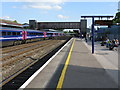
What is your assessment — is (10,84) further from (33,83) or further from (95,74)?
(95,74)

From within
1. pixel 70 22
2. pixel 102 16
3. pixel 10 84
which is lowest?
pixel 10 84

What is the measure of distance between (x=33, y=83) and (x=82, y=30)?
7372 centimetres

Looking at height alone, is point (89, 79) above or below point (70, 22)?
below

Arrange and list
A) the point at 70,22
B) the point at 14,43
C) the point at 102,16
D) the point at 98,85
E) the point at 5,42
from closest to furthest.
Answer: the point at 98,85
the point at 102,16
the point at 5,42
the point at 14,43
the point at 70,22

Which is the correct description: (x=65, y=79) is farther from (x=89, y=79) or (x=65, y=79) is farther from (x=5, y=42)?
(x=5, y=42)

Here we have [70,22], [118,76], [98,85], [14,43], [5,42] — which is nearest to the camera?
[98,85]

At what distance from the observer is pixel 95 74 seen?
780cm

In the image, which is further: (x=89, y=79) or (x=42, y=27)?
(x=42, y=27)

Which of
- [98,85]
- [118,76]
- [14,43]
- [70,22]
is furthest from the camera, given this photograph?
[70,22]

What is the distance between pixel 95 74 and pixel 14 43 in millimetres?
19927

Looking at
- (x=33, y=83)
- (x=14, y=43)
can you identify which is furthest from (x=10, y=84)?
(x=14, y=43)

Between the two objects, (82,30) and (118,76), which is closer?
(118,76)

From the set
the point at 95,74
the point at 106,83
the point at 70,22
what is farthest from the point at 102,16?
the point at 70,22

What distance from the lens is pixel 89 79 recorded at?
6.91 metres
